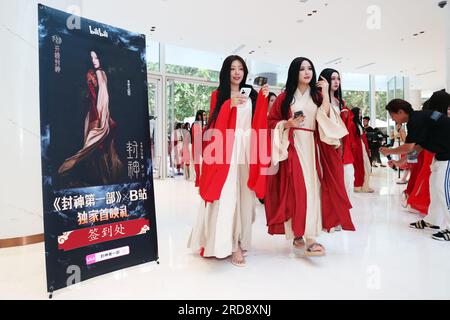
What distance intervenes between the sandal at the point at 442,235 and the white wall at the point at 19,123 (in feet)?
12.6

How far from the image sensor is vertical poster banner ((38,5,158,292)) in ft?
5.87

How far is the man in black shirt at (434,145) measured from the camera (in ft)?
9.19

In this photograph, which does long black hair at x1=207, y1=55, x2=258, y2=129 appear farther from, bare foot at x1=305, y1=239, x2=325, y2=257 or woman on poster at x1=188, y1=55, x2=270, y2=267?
bare foot at x1=305, y1=239, x2=325, y2=257

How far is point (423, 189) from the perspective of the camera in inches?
149

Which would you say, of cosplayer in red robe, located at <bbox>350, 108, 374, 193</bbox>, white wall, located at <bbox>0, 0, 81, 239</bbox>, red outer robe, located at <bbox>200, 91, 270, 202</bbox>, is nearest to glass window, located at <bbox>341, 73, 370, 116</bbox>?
cosplayer in red robe, located at <bbox>350, 108, 374, 193</bbox>

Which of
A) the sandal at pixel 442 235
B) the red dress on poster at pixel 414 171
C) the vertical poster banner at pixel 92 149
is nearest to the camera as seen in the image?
the vertical poster banner at pixel 92 149

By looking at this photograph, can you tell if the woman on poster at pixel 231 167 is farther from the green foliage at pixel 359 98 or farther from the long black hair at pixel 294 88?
the green foliage at pixel 359 98

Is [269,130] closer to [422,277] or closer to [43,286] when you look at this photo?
[422,277]

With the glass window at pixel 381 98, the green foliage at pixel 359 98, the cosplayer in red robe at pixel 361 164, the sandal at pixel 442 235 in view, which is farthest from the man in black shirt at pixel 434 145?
the glass window at pixel 381 98

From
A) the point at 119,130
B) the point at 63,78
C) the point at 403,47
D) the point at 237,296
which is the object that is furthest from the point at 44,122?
the point at 403,47

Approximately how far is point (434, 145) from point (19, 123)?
3903 millimetres

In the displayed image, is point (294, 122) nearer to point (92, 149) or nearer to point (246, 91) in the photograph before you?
point (246, 91)

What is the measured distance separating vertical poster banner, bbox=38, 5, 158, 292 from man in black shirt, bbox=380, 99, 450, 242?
233 cm

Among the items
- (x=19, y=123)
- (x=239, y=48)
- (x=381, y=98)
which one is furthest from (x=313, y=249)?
(x=381, y=98)
